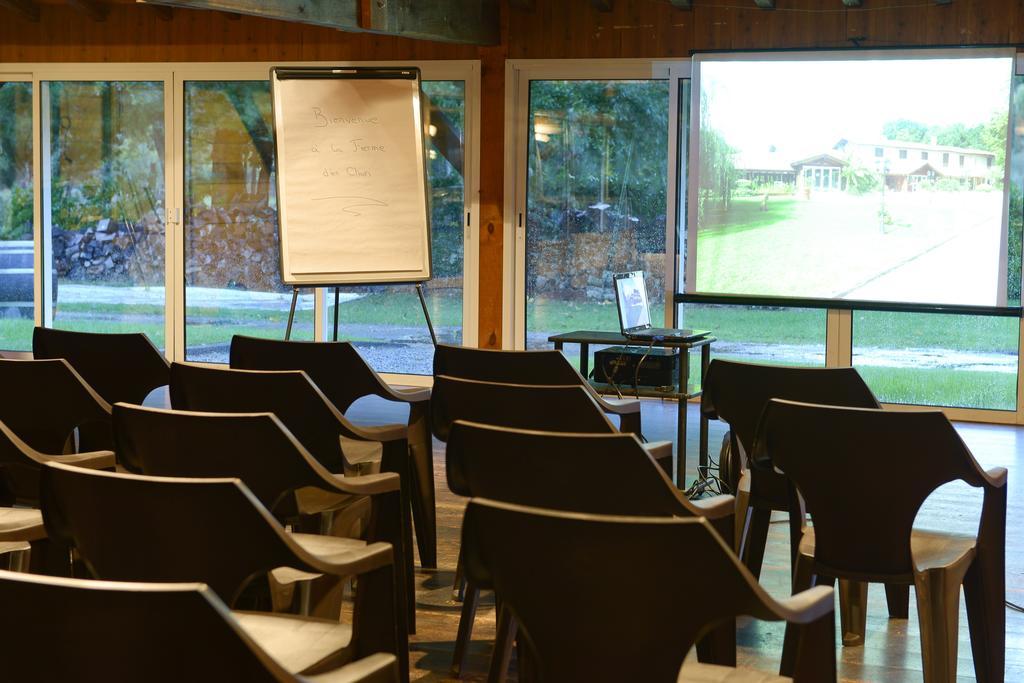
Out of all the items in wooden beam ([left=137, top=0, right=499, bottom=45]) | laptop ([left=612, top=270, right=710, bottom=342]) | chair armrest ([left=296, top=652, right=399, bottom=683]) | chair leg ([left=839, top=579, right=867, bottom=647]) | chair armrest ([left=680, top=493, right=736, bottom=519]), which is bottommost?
chair leg ([left=839, top=579, right=867, bottom=647])

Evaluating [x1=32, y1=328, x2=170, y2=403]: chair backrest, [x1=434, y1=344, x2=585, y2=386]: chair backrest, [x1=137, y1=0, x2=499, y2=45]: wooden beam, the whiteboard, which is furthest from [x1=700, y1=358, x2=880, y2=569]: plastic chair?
[x1=137, y1=0, x2=499, y2=45]: wooden beam

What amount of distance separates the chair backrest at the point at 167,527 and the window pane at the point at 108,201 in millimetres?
7180

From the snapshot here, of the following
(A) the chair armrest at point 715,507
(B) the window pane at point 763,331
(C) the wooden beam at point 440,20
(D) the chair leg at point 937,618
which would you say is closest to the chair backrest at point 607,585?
(A) the chair armrest at point 715,507

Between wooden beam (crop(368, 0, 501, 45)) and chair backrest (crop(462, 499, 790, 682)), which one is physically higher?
wooden beam (crop(368, 0, 501, 45))

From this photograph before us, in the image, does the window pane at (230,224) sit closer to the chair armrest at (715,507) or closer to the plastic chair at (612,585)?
the chair armrest at (715,507)

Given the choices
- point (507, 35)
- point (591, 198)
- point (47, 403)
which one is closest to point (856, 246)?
point (591, 198)

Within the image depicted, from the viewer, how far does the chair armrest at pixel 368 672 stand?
176cm

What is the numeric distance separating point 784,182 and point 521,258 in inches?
72.6

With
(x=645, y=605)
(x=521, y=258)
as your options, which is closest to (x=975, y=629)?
(x=645, y=605)

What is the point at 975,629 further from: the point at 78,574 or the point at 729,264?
the point at 729,264

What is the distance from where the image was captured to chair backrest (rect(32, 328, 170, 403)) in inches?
168

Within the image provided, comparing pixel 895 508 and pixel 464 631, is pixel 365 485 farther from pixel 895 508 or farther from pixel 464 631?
pixel 895 508

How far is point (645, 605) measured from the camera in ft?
5.81

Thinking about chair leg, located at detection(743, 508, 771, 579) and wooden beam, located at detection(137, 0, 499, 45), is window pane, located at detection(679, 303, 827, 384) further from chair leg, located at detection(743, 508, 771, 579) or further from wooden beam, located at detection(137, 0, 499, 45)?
chair leg, located at detection(743, 508, 771, 579)
